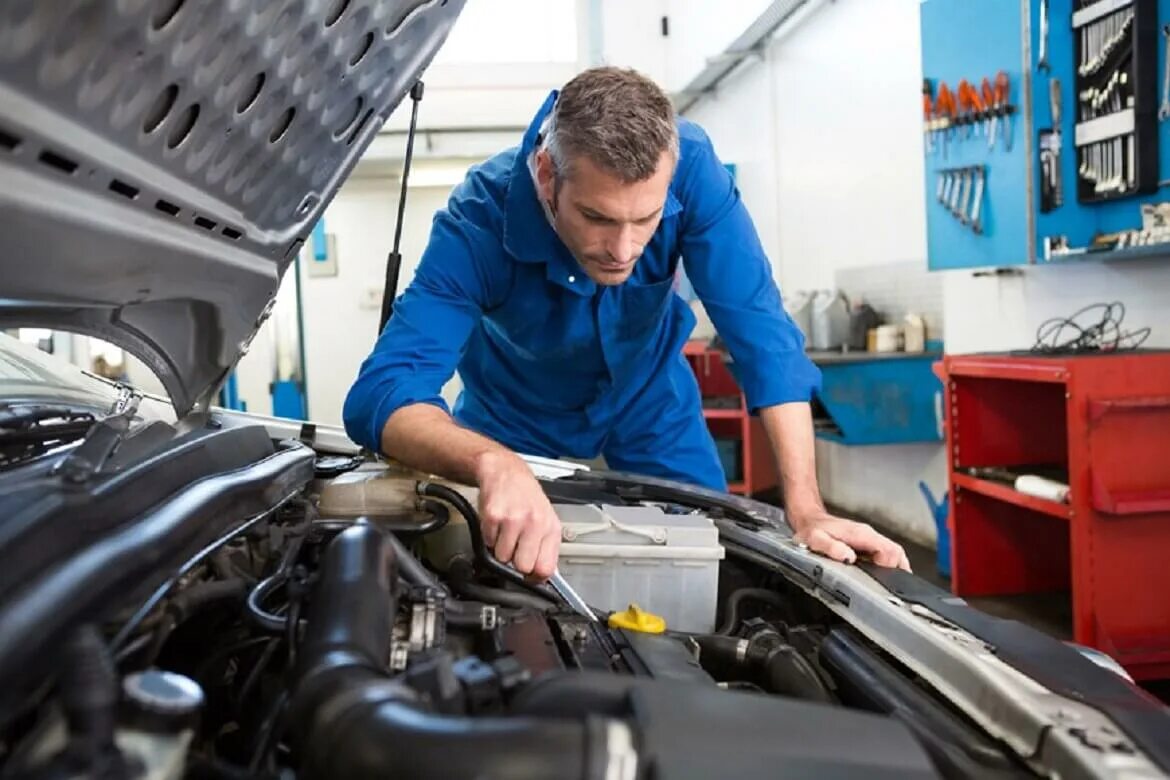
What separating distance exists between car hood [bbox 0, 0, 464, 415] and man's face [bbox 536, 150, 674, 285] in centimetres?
31

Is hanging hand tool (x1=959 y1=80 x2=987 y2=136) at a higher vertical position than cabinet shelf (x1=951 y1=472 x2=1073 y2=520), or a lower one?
higher

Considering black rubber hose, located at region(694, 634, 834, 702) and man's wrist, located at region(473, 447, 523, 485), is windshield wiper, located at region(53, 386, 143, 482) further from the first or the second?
black rubber hose, located at region(694, 634, 834, 702)

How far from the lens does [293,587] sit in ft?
2.82

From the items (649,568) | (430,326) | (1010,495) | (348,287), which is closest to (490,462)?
(649,568)

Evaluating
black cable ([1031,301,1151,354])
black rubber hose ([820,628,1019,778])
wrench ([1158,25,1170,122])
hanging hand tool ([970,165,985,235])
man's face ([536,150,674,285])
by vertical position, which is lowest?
black rubber hose ([820,628,1019,778])

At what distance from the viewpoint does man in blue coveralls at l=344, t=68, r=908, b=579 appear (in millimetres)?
1386

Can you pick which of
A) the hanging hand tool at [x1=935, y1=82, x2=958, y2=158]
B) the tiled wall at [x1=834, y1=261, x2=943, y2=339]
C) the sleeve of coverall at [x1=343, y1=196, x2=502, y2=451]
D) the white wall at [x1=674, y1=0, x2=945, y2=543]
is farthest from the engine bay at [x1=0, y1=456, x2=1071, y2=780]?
the white wall at [x1=674, y1=0, x2=945, y2=543]

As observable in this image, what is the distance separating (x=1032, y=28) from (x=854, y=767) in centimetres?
285

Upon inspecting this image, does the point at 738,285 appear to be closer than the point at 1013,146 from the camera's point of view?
Yes

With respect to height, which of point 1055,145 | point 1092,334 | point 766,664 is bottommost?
point 766,664

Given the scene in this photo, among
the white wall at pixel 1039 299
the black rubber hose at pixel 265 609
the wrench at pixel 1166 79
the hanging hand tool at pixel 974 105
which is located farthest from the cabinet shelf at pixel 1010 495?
the black rubber hose at pixel 265 609

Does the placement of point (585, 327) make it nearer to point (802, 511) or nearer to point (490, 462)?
point (802, 511)

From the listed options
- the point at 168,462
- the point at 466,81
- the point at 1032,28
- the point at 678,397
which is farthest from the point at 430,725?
the point at 466,81

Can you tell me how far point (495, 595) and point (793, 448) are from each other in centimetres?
79
